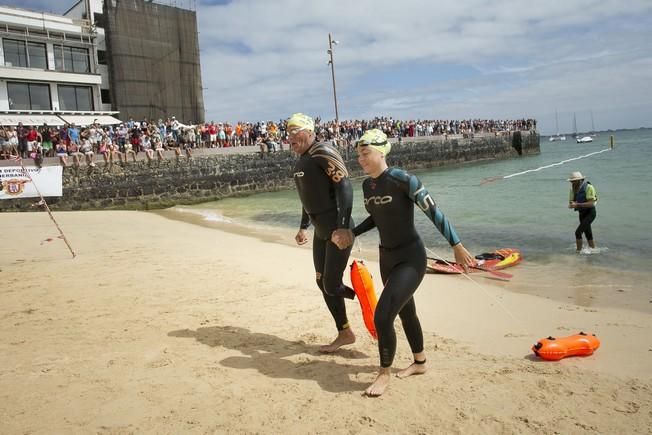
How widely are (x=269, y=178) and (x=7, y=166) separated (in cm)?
1356

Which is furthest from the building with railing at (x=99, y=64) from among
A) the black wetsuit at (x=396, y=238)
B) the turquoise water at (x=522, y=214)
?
the black wetsuit at (x=396, y=238)

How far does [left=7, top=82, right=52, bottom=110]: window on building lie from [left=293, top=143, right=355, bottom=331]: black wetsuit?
32.5 m

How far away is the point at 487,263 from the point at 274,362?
5.20m

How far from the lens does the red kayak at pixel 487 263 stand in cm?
771

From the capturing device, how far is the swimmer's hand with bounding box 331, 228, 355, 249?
3578 millimetres

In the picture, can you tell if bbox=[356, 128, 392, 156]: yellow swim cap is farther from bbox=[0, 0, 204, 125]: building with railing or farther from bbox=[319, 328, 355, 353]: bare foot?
bbox=[0, 0, 204, 125]: building with railing

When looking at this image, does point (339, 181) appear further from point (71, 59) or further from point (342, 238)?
point (71, 59)

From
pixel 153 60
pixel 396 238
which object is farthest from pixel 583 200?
pixel 153 60

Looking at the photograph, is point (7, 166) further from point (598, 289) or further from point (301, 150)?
point (598, 289)

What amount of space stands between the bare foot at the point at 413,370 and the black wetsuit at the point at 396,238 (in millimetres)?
281

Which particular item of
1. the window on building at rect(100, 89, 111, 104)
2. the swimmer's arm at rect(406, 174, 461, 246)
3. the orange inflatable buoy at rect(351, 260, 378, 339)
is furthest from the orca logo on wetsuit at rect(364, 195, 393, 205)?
the window on building at rect(100, 89, 111, 104)

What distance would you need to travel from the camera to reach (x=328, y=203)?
3955 mm

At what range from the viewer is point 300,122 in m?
3.96

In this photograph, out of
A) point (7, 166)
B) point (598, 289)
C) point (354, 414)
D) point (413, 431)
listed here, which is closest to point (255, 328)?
point (354, 414)
